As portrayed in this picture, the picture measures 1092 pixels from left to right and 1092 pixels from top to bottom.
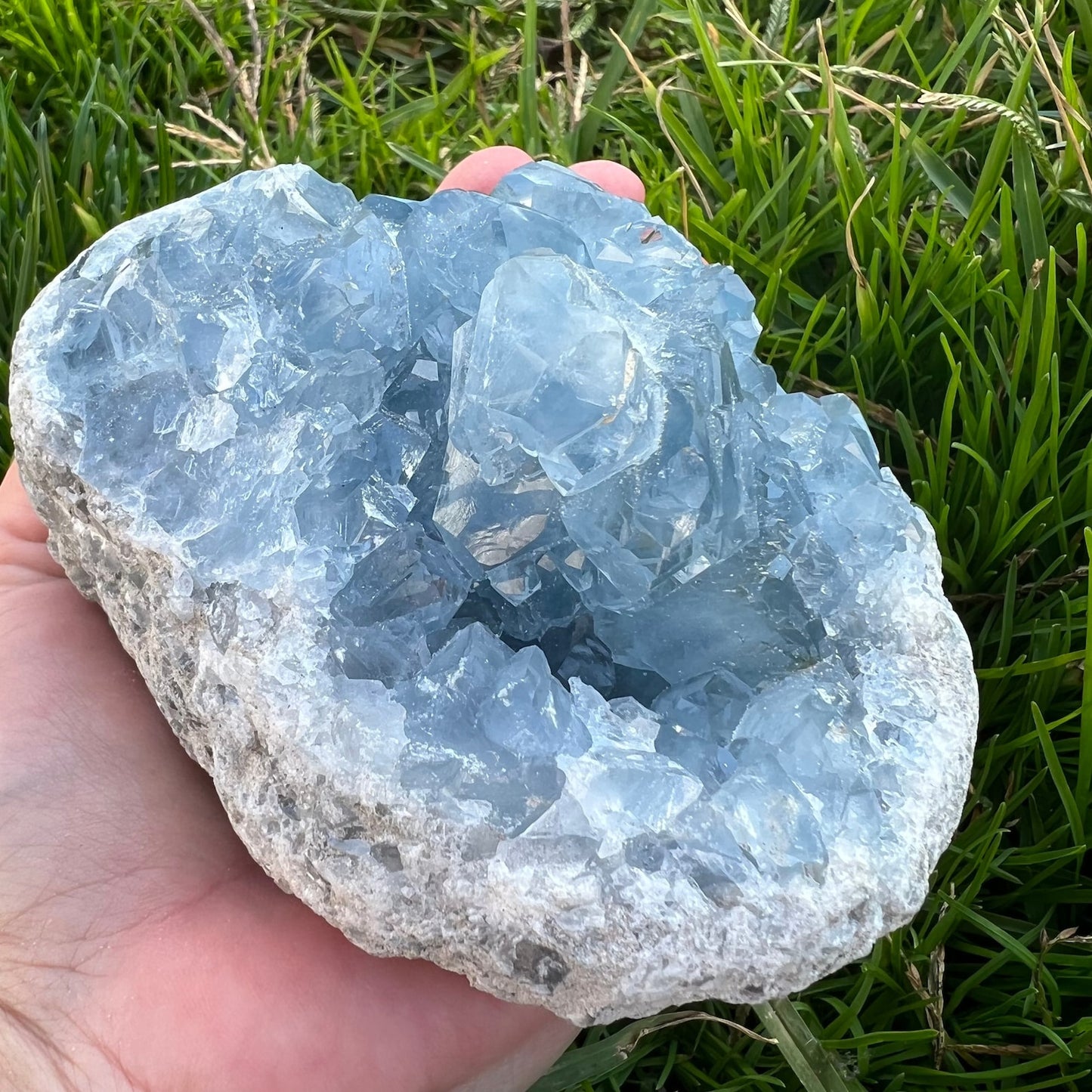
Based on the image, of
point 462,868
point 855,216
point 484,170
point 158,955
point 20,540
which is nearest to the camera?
point 462,868

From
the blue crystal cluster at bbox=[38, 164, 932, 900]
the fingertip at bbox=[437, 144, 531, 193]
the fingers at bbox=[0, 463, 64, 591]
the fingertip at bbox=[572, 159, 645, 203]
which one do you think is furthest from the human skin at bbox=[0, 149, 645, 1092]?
the fingertip at bbox=[572, 159, 645, 203]

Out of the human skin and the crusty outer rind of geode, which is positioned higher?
the crusty outer rind of geode

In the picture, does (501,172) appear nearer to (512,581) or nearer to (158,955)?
(512,581)

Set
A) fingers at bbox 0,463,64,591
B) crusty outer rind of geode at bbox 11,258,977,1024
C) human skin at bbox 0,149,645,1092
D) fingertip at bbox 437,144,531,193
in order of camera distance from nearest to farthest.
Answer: crusty outer rind of geode at bbox 11,258,977,1024 → human skin at bbox 0,149,645,1092 → fingers at bbox 0,463,64,591 → fingertip at bbox 437,144,531,193

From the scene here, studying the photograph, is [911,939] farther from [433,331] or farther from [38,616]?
[38,616]

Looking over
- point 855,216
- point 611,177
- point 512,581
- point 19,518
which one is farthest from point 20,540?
point 855,216

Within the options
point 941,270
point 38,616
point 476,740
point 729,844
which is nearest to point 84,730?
point 38,616

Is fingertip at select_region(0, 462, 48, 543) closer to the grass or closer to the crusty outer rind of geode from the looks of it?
the crusty outer rind of geode
